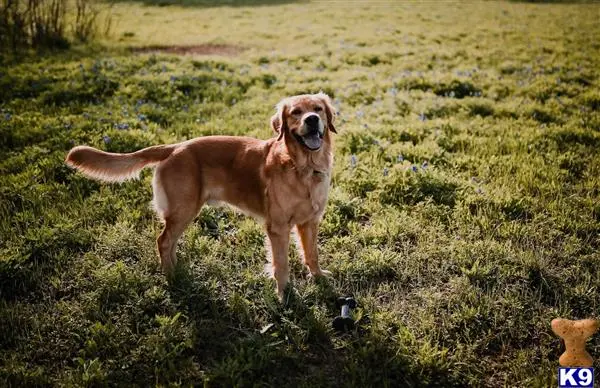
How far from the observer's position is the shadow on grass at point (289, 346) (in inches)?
122

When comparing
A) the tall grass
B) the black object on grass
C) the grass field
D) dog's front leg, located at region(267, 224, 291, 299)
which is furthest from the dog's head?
the tall grass

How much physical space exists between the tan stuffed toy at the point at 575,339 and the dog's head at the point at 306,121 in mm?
2270

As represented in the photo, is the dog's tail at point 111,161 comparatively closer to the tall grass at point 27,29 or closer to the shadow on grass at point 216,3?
the tall grass at point 27,29

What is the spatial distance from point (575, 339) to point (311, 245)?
7.21 feet

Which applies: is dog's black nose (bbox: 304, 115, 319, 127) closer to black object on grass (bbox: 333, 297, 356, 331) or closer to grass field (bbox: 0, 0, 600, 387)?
grass field (bbox: 0, 0, 600, 387)

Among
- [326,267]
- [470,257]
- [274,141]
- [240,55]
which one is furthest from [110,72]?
[470,257]

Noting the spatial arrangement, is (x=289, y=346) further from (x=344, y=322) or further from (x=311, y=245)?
(x=311, y=245)

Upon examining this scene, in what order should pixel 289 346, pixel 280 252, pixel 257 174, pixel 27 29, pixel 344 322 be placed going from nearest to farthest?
pixel 289 346 < pixel 344 322 < pixel 280 252 < pixel 257 174 < pixel 27 29

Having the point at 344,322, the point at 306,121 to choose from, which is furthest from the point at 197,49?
the point at 344,322

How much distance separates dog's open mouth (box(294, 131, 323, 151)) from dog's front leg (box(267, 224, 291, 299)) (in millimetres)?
733

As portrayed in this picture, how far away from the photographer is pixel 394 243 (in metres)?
4.61

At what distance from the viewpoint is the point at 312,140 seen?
3.86 meters

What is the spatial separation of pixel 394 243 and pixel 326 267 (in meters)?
0.79

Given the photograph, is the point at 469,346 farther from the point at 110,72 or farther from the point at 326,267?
the point at 110,72
